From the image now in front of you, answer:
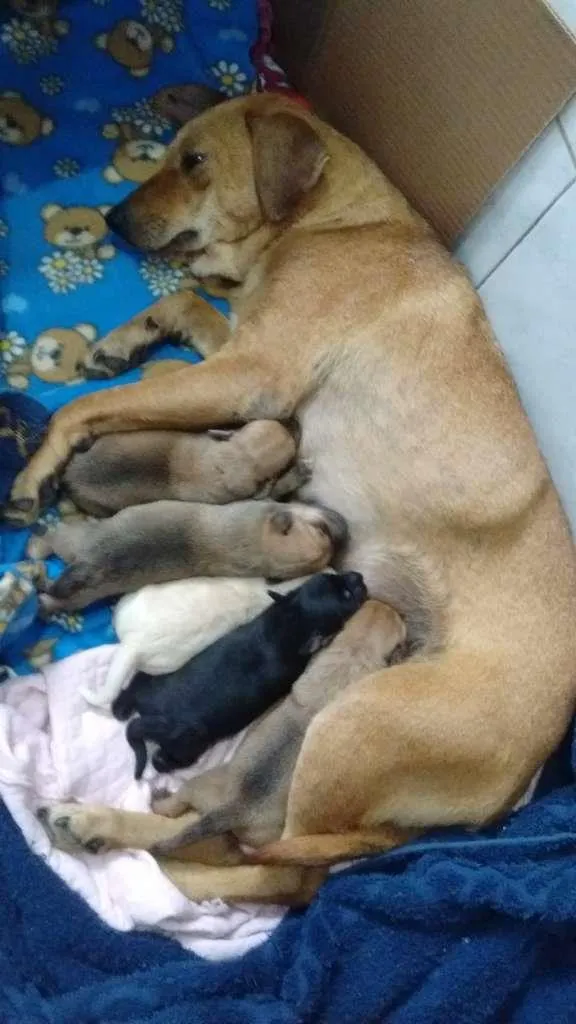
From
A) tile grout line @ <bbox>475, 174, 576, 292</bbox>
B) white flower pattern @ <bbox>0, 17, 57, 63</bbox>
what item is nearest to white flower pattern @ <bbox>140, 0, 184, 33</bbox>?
white flower pattern @ <bbox>0, 17, 57, 63</bbox>

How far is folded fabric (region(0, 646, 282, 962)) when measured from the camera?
1.95m

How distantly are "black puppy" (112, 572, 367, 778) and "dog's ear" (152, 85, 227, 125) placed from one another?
4.46 ft

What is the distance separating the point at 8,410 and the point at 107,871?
3.39 ft

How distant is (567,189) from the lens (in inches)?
86.1

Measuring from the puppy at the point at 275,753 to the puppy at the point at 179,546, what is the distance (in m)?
0.19

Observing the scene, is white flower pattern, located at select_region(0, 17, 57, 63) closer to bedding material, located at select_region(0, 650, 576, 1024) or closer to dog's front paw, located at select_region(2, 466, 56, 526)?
dog's front paw, located at select_region(2, 466, 56, 526)

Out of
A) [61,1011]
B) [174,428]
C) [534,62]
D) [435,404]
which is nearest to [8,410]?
[174,428]

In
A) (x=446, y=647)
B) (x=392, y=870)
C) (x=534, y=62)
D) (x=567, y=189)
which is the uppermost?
(x=534, y=62)

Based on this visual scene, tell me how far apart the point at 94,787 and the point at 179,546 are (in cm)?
54

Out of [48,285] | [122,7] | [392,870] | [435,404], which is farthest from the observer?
[122,7]

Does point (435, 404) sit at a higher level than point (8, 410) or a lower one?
higher

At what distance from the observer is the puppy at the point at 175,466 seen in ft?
7.02

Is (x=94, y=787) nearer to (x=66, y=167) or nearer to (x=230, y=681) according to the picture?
(x=230, y=681)

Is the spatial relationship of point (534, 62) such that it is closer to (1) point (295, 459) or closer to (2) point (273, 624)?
(1) point (295, 459)
